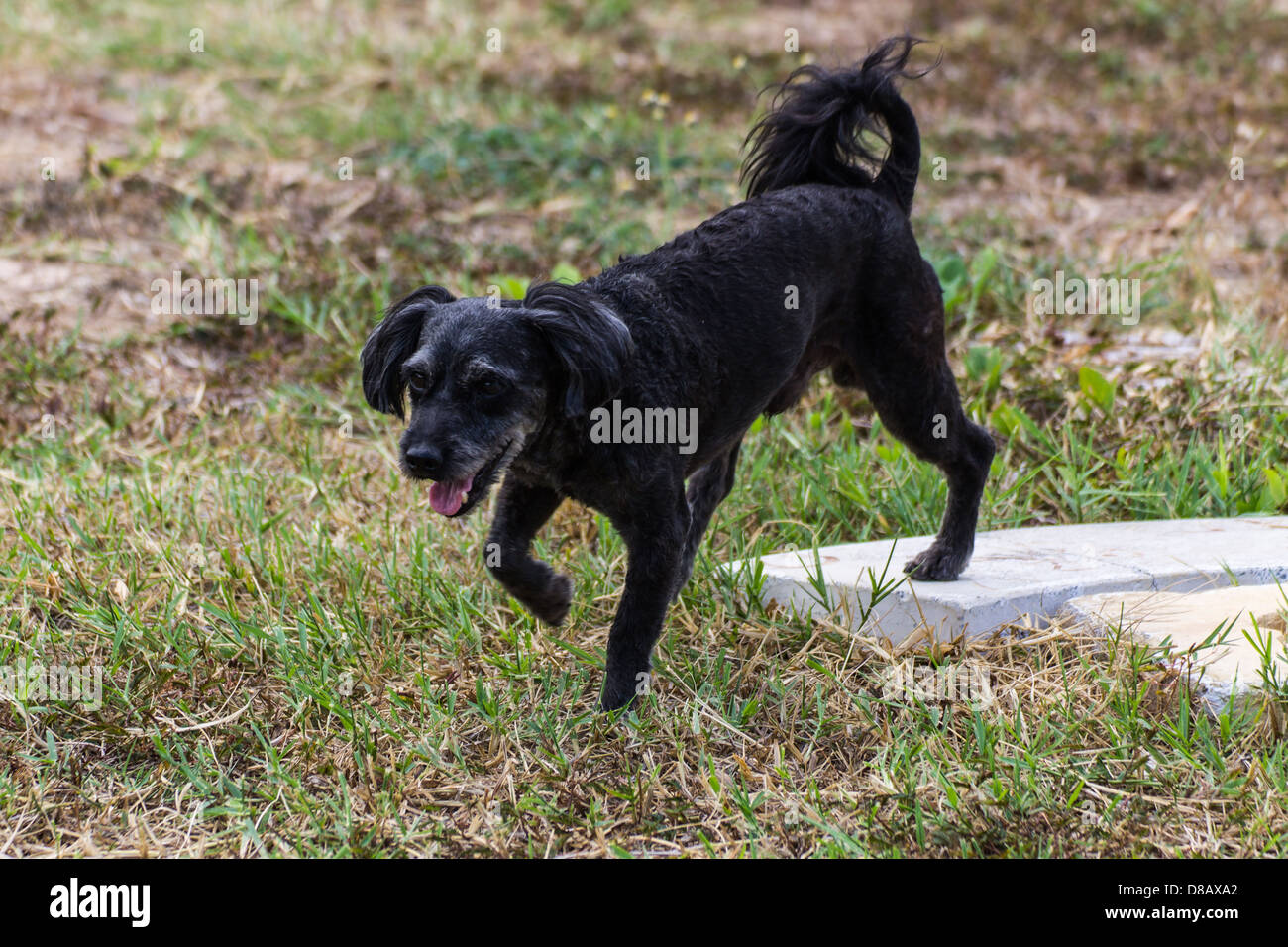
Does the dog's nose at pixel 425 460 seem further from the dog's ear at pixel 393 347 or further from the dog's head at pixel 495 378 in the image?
the dog's ear at pixel 393 347

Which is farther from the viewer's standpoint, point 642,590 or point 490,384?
point 642,590

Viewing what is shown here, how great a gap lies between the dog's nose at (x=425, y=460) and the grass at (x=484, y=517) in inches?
28.8

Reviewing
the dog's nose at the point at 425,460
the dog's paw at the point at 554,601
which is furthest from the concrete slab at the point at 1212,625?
the dog's nose at the point at 425,460

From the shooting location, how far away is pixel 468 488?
321cm

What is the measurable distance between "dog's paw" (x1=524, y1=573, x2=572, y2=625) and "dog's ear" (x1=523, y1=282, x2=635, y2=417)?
0.59 m

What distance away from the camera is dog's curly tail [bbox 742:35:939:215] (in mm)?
3990

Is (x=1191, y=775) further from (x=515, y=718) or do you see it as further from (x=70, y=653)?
(x=70, y=653)

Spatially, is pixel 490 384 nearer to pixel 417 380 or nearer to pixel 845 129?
pixel 417 380

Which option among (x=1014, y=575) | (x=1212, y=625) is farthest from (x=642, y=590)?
(x=1212, y=625)

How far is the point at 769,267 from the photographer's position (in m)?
3.58

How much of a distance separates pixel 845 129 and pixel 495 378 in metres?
1.53

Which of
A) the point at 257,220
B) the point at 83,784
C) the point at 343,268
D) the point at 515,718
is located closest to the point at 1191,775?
the point at 515,718

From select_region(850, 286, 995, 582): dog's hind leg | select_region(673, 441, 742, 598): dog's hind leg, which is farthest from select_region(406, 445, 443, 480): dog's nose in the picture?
select_region(850, 286, 995, 582): dog's hind leg

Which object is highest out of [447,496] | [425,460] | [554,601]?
[425,460]
